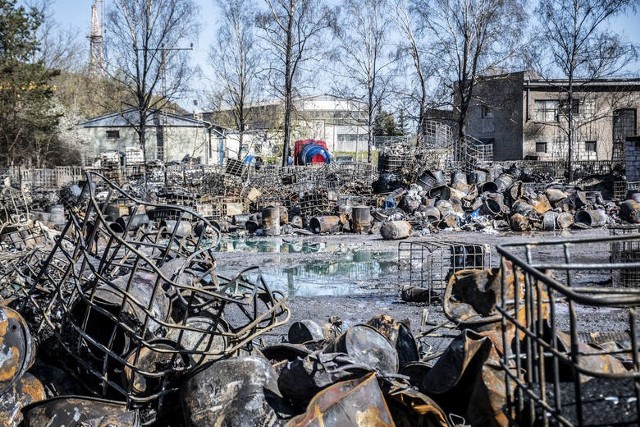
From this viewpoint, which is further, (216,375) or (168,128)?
(168,128)

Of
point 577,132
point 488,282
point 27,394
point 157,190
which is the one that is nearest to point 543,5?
point 577,132

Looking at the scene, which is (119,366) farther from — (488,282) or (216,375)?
(488,282)

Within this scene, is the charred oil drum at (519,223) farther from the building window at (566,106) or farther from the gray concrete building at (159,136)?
the gray concrete building at (159,136)

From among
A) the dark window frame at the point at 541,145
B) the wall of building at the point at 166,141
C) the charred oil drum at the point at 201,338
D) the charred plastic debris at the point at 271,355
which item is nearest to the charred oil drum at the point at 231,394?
the charred plastic debris at the point at 271,355

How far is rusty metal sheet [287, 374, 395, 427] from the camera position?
10.7 feet

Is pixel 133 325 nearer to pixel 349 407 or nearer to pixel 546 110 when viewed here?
pixel 349 407

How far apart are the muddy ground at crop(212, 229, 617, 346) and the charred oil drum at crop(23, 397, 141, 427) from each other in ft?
7.83

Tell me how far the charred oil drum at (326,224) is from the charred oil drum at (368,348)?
46.8 feet

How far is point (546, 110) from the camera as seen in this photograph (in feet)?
136

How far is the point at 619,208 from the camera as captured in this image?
19.7m

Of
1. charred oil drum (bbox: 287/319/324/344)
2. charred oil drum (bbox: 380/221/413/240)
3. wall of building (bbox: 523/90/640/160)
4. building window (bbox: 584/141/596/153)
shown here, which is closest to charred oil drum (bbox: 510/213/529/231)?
charred oil drum (bbox: 380/221/413/240)

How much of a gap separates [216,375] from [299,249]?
12217 mm

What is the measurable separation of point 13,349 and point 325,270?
9.04 m

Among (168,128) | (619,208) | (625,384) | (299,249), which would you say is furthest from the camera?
(168,128)
